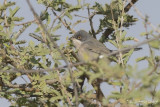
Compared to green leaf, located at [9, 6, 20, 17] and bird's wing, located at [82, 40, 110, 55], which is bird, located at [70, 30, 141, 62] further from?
green leaf, located at [9, 6, 20, 17]

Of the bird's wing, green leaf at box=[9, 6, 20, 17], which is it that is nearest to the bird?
the bird's wing

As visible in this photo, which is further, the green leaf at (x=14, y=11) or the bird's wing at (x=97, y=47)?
the bird's wing at (x=97, y=47)

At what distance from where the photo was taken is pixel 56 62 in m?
4.10

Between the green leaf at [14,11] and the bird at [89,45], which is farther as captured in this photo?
the bird at [89,45]

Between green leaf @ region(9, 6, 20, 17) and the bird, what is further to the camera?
the bird

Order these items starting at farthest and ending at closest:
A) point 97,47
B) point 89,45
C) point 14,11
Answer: point 89,45 → point 97,47 → point 14,11

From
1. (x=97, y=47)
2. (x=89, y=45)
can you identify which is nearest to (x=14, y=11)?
(x=97, y=47)

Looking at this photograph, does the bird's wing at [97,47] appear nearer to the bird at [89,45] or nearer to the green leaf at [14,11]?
the bird at [89,45]

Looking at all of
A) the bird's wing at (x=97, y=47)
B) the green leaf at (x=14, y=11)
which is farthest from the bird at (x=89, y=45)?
the green leaf at (x=14, y=11)

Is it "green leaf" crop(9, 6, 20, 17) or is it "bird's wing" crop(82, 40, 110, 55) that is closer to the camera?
"green leaf" crop(9, 6, 20, 17)

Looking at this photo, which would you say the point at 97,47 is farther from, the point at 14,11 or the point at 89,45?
the point at 14,11

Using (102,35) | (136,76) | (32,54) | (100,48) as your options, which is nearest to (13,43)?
(32,54)

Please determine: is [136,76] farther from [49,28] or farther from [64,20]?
[64,20]

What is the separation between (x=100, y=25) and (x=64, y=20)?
2.04 ft
